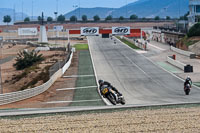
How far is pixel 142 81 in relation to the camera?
32.2m

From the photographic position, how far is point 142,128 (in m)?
13.1

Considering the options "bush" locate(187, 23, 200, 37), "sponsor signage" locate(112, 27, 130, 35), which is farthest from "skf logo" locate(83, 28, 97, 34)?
"bush" locate(187, 23, 200, 37)

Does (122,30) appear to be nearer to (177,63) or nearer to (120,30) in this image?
(120,30)

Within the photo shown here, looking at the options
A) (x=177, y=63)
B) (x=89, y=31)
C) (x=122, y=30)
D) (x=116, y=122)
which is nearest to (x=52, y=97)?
(x=116, y=122)

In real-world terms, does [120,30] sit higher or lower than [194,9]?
lower

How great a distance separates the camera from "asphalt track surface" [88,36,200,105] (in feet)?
75.2

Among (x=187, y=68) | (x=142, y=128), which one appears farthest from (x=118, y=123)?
(x=187, y=68)

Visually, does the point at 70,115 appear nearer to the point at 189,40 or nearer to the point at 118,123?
the point at 118,123

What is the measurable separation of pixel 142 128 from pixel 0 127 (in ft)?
16.4

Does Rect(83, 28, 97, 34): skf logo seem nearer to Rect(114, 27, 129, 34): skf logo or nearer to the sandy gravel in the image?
Rect(114, 27, 129, 34): skf logo

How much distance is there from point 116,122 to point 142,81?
18.3 meters

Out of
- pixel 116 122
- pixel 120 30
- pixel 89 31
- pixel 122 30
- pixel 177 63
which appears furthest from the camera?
pixel 122 30

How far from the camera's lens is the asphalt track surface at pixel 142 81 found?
22.9m

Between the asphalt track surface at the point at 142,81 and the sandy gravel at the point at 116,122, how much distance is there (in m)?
4.30
